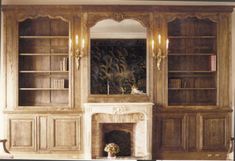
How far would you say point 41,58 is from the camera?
6918 mm

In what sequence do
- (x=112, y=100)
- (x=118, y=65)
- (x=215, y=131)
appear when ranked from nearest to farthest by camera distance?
(x=112, y=100)
(x=215, y=131)
(x=118, y=65)

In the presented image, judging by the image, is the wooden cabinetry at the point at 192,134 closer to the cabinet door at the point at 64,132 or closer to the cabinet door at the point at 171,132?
the cabinet door at the point at 171,132

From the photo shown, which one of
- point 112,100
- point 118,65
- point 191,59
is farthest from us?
point 191,59

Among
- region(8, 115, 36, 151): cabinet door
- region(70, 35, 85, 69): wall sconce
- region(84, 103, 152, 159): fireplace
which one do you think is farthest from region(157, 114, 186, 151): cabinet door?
region(8, 115, 36, 151): cabinet door

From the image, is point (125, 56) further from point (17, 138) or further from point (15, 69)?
point (17, 138)

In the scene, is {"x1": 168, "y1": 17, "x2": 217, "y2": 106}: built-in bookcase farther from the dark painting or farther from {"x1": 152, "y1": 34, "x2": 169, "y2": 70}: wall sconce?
the dark painting

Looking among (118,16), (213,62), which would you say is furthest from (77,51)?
(213,62)

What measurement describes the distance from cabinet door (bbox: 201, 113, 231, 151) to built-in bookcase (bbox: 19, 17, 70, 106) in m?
2.42

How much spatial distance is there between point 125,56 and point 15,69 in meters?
1.86

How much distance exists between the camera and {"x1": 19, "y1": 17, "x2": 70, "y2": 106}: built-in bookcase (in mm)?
6875

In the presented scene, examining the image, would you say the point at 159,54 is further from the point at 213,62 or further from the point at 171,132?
the point at 171,132

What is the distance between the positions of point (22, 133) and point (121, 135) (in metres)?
1.68

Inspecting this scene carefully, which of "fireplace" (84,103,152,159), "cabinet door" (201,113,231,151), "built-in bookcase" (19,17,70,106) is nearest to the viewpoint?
"fireplace" (84,103,152,159)

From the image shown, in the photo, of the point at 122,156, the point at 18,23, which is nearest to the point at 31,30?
the point at 18,23
